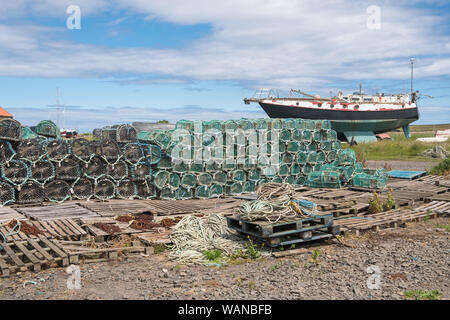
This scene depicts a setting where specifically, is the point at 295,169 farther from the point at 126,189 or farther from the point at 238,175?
the point at 126,189

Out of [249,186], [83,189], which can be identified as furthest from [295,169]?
[83,189]

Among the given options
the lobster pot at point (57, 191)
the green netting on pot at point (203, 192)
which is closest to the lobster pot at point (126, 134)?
the lobster pot at point (57, 191)

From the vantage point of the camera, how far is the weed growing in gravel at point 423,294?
15.2 ft

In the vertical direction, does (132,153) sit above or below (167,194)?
above

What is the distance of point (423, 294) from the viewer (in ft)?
15.4

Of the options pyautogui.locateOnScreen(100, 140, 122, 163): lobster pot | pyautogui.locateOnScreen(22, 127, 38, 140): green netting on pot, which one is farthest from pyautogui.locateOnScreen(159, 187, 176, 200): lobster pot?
pyautogui.locateOnScreen(22, 127, 38, 140): green netting on pot

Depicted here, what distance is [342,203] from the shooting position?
9.18m

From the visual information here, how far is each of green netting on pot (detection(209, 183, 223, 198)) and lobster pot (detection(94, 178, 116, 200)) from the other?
2.49 meters

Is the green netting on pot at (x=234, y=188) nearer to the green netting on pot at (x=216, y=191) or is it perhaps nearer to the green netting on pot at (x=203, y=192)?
the green netting on pot at (x=216, y=191)

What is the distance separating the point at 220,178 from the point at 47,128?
15.6ft

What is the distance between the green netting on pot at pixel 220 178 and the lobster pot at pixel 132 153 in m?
2.02

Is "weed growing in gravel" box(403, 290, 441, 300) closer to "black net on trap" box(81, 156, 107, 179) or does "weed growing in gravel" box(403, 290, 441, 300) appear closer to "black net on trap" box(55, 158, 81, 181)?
"black net on trap" box(81, 156, 107, 179)

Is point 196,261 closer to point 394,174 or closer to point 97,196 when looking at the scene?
point 97,196

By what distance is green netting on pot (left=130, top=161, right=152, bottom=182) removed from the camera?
10547mm
